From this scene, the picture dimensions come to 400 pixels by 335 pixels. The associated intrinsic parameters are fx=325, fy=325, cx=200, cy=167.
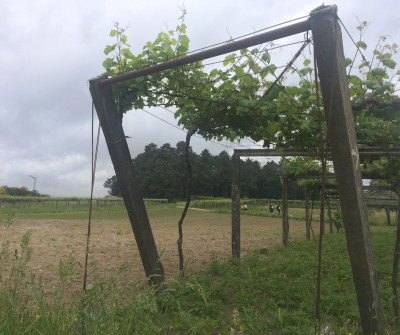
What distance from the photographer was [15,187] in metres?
69.3

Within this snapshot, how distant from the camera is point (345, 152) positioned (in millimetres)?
2715

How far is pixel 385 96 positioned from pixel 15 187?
77615 mm

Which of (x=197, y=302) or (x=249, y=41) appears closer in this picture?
(x=249, y=41)

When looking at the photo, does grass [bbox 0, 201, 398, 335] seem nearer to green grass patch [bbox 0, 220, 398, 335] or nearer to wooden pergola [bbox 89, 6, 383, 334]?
green grass patch [bbox 0, 220, 398, 335]

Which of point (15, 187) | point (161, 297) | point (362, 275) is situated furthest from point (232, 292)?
point (15, 187)

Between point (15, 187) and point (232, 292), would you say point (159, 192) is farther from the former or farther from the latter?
point (232, 292)

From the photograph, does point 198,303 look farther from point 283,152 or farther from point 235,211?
point 283,152

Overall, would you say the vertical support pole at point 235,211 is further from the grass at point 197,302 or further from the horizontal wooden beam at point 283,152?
the grass at point 197,302

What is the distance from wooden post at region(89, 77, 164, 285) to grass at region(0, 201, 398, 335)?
528 mm

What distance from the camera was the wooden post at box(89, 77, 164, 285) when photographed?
172 inches

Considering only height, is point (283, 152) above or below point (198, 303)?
above

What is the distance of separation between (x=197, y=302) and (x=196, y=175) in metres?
55.1

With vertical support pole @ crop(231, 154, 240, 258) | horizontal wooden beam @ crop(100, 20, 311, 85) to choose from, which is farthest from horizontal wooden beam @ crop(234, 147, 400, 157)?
horizontal wooden beam @ crop(100, 20, 311, 85)

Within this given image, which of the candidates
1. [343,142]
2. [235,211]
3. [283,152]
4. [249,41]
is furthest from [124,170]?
[283,152]
